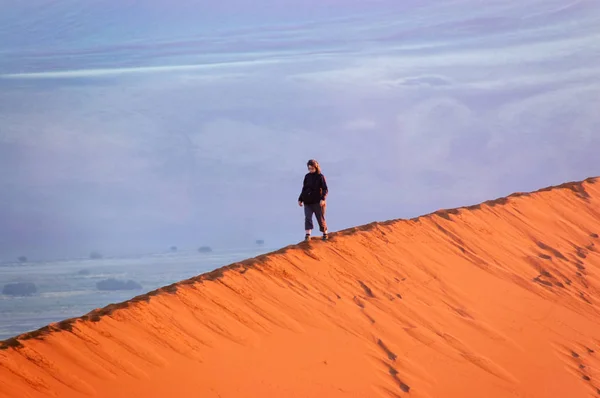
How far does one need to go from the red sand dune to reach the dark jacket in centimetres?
76

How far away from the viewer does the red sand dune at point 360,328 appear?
32.1ft

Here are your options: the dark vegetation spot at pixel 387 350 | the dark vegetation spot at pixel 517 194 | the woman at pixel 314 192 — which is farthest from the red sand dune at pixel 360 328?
the dark vegetation spot at pixel 517 194

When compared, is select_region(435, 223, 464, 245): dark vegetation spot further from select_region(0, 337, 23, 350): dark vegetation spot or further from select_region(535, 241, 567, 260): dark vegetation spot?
select_region(0, 337, 23, 350): dark vegetation spot

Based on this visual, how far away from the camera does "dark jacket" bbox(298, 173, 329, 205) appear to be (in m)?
13.5

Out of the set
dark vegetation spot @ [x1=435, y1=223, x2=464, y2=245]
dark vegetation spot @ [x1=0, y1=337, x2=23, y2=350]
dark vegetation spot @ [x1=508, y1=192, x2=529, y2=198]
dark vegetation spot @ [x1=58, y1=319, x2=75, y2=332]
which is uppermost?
dark vegetation spot @ [x1=508, y1=192, x2=529, y2=198]

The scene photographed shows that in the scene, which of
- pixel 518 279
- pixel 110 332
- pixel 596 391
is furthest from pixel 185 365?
pixel 518 279

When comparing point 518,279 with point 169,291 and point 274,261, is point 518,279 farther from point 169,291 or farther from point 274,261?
point 169,291

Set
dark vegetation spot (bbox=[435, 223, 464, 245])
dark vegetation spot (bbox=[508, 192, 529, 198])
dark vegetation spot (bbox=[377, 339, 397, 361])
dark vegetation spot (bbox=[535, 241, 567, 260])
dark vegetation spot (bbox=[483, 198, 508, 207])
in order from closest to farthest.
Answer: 1. dark vegetation spot (bbox=[377, 339, 397, 361])
2. dark vegetation spot (bbox=[435, 223, 464, 245])
3. dark vegetation spot (bbox=[535, 241, 567, 260])
4. dark vegetation spot (bbox=[483, 198, 508, 207])
5. dark vegetation spot (bbox=[508, 192, 529, 198])

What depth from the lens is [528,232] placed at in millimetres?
16516

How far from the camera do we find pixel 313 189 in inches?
532

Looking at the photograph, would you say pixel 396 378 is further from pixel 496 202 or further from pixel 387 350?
pixel 496 202

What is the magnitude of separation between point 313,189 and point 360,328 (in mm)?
2655

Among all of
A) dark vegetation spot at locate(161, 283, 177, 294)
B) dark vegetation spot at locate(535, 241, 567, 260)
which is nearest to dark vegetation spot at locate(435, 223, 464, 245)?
dark vegetation spot at locate(535, 241, 567, 260)

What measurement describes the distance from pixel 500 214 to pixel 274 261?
237 inches
